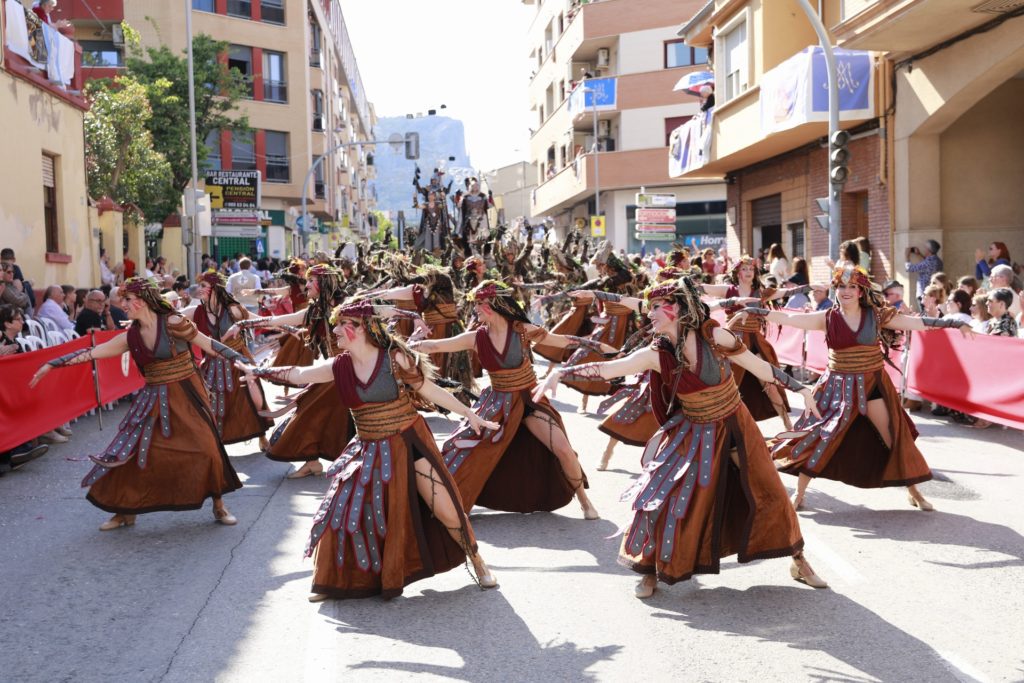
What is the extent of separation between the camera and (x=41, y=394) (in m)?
11.0

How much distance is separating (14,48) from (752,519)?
1666cm

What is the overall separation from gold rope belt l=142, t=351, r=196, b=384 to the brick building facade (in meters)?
14.7

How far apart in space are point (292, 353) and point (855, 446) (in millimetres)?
6487

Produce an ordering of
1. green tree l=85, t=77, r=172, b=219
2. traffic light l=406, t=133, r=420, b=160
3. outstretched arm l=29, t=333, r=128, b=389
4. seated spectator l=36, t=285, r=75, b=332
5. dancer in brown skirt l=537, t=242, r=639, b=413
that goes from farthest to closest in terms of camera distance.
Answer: traffic light l=406, t=133, r=420, b=160
green tree l=85, t=77, r=172, b=219
seated spectator l=36, t=285, r=75, b=332
dancer in brown skirt l=537, t=242, r=639, b=413
outstretched arm l=29, t=333, r=128, b=389

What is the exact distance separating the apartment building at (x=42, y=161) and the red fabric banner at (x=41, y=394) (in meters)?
6.61

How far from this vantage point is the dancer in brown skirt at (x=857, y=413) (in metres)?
7.70

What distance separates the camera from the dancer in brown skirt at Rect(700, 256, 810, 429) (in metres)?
10.6

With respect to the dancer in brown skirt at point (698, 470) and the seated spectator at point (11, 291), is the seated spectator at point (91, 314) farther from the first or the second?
the dancer in brown skirt at point (698, 470)

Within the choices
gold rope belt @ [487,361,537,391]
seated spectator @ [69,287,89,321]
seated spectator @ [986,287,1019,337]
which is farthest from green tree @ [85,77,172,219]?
gold rope belt @ [487,361,537,391]

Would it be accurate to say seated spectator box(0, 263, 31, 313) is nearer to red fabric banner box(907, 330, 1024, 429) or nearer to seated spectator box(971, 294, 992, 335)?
red fabric banner box(907, 330, 1024, 429)

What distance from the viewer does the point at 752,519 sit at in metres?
5.77

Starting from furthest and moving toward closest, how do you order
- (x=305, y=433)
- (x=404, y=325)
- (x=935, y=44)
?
(x=935, y=44) → (x=404, y=325) → (x=305, y=433)

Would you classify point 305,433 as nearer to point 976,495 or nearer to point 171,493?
point 171,493

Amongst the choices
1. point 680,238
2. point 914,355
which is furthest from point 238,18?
point 914,355
